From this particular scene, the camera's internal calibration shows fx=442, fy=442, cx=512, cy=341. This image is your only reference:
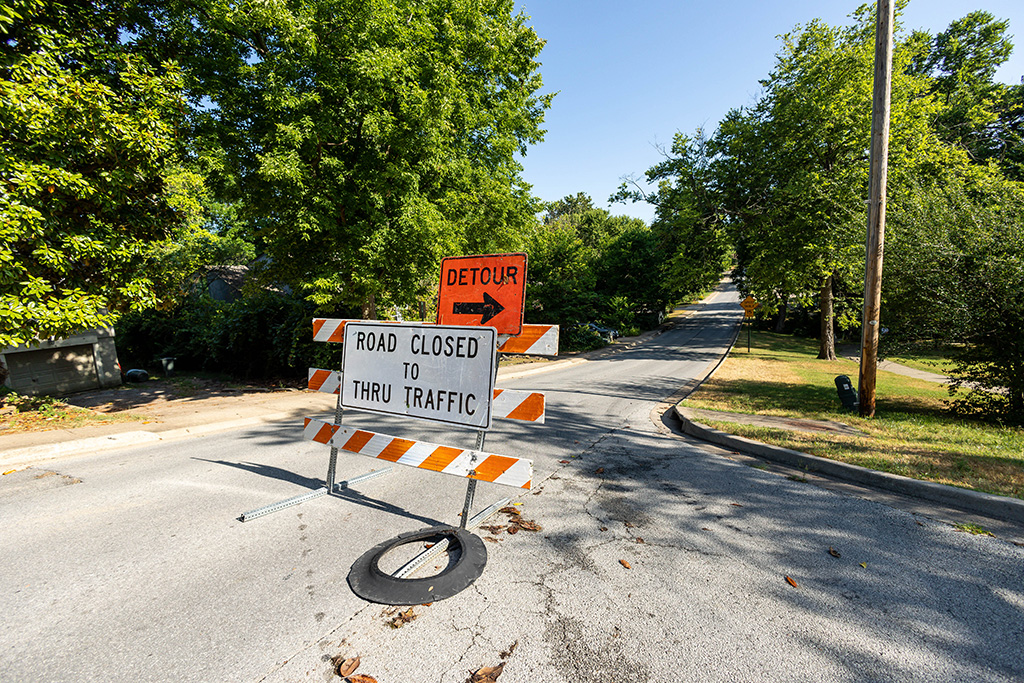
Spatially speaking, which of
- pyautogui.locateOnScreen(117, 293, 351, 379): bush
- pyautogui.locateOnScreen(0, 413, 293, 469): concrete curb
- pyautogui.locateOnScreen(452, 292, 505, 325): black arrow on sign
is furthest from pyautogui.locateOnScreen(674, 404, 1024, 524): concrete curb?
pyautogui.locateOnScreen(117, 293, 351, 379): bush

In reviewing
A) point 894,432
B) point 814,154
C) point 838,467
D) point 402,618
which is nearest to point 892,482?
point 838,467

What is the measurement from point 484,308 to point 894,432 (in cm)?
738

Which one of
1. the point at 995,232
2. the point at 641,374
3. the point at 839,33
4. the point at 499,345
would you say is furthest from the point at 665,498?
the point at 839,33

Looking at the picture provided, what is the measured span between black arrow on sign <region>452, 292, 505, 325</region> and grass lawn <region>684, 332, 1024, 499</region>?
477cm

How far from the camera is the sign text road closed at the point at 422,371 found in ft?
12.0

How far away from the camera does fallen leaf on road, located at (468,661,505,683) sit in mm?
2186

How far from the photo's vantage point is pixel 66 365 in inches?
565

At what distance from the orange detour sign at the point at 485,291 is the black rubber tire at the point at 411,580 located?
2059 millimetres

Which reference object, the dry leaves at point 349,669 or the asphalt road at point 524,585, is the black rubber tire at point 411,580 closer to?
the asphalt road at point 524,585

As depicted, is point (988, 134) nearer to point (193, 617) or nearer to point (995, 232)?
point (995, 232)

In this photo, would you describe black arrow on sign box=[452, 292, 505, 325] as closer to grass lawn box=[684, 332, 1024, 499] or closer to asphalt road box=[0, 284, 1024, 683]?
asphalt road box=[0, 284, 1024, 683]

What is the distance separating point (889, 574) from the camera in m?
3.15

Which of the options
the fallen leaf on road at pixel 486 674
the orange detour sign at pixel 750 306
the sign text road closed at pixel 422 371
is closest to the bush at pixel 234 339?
the sign text road closed at pixel 422 371

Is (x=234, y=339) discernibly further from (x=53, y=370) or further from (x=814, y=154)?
(x=814, y=154)
